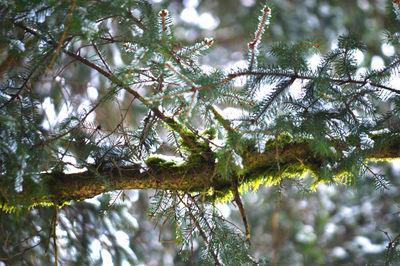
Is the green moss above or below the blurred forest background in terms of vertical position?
below

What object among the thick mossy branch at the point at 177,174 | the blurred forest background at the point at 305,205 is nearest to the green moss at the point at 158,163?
the thick mossy branch at the point at 177,174

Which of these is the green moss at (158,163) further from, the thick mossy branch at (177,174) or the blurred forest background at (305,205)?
the blurred forest background at (305,205)

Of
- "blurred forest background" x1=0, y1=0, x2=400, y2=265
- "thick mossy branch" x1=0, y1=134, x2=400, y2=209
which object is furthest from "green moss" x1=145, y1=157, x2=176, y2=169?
"blurred forest background" x1=0, y1=0, x2=400, y2=265

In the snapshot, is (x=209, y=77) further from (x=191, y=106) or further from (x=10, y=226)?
(x=10, y=226)

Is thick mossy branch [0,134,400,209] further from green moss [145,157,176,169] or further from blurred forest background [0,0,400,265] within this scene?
blurred forest background [0,0,400,265]

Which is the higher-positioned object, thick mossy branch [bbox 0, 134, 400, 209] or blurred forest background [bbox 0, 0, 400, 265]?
blurred forest background [bbox 0, 0, 400, 265]

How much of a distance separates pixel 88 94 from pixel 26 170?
1.31m

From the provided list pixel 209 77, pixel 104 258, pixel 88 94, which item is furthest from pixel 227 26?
pixel 209 77

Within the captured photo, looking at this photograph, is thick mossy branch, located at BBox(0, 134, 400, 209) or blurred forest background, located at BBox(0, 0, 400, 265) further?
blurred forest background, located at BBox(0, 0, 400, 265)

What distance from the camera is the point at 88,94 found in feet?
7.83

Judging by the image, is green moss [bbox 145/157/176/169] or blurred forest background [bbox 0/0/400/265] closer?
green moss [bbox 145/157/176/169]

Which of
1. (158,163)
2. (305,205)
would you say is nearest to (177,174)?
(158,163)

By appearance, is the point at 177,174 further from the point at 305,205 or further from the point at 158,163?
the point at 305,205

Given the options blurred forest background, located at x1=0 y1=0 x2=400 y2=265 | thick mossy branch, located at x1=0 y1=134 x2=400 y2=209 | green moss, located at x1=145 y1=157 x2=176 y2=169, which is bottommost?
thick mossy branch, located at x1=0 y1=134 x2=400 y2=209
